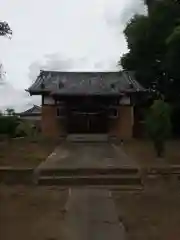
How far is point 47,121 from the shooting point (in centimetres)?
3130

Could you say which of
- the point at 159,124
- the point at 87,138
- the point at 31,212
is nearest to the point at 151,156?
the point at 159,124

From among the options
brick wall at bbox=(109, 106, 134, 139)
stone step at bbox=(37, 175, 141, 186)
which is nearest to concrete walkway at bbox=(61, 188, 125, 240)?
stone step at bbox=(37, 175, 141, 186)

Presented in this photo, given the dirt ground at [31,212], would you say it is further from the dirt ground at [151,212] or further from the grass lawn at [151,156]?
the grass lawn at [151,156]

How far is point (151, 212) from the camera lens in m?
7.83

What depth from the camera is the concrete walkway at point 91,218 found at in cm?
632

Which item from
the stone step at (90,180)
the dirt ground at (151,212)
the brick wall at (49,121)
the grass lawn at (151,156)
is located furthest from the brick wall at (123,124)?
the dirt ground at (151,212)

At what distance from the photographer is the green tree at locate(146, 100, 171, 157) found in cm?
1603

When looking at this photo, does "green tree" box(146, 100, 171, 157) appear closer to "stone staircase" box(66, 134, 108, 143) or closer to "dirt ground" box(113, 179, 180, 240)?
"dirt ground" box(113, 179, 180, 240)

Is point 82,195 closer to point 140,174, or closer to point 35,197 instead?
point 35,197

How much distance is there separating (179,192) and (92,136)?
2004cm

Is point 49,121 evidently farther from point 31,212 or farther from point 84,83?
point 31,212

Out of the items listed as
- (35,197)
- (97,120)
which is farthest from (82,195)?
(97,120)

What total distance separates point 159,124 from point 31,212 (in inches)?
354

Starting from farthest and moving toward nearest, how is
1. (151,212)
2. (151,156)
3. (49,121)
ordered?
(49,121)
(151,156)
(151,212)
